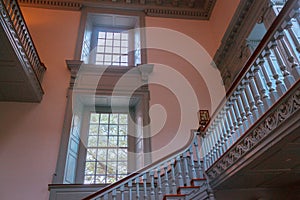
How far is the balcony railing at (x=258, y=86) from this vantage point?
2.20m

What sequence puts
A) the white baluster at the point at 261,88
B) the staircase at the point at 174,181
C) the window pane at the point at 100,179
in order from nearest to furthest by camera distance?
the white baluster at the point at 261,88 < the staircase at the point at 174,181 < the window pane at the point at 100,179

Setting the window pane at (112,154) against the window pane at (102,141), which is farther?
the window pane at (102,141)

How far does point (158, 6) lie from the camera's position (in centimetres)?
751

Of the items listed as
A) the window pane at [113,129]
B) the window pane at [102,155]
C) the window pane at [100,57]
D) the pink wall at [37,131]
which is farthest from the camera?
the window pane at [100,57]

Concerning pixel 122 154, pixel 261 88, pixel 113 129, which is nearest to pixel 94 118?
pixel 113 129

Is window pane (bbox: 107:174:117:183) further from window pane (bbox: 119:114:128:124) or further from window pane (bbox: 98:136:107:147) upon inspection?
window pane (bbox: 119:114:128:124)

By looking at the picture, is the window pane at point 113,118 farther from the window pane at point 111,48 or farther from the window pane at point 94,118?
the window pane at point 111,48

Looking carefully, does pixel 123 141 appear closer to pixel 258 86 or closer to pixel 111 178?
pixel 111 178

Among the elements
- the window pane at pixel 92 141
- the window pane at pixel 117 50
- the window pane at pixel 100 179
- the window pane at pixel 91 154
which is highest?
the window pane at pixel 117 50

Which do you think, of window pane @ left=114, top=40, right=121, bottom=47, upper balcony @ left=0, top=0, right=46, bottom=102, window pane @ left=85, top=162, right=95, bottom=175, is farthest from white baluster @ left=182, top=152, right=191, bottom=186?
window pane @ left=114, top=40, right=121, bottom=47

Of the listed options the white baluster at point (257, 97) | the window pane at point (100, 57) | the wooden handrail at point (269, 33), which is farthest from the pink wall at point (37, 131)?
the white baluster at point (257, 97)

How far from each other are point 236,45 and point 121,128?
123 inches

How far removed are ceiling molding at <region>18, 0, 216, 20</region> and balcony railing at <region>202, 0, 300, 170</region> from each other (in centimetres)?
463

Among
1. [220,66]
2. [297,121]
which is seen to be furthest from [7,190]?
[220,66]
